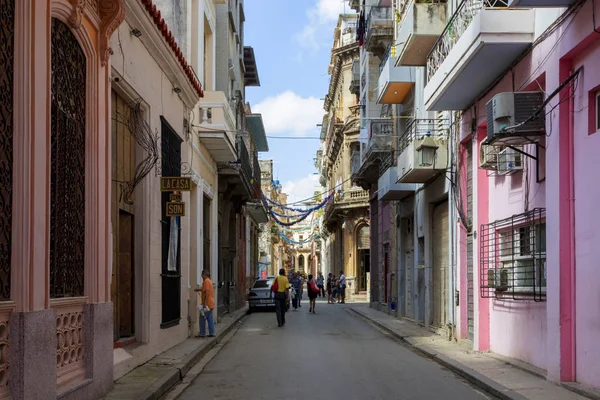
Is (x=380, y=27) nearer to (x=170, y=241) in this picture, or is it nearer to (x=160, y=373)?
(x=170, y=241)

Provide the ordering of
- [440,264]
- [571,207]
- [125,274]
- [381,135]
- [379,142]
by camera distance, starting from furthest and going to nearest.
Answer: [379,142] → [381,135] → [440,264] → [125,274] → [571,207]

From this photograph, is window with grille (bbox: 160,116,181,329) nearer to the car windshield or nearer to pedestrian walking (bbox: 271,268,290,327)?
pedestrian walking (bbox: 271,268,290,327)

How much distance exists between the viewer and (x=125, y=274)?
12438 mm

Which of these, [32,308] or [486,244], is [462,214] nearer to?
[486,244]

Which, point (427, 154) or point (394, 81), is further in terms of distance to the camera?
point (394, 81)

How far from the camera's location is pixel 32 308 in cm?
680

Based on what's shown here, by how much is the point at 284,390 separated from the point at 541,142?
569cm

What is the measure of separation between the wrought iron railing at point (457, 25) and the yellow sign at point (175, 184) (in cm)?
569

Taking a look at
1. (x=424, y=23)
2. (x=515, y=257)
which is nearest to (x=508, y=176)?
(x=515, y=257)

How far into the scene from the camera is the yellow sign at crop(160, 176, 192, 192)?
527 inches

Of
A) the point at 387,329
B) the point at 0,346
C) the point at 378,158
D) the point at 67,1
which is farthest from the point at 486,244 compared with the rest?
the point at 378,158

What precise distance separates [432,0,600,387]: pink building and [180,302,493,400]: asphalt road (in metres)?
1.52

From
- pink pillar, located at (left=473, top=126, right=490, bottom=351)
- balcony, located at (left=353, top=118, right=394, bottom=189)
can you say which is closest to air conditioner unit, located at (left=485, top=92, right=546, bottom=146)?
pink pillar, located at (left=473, top=126, right=490, bottom=351)

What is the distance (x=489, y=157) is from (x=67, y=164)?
848 cm
